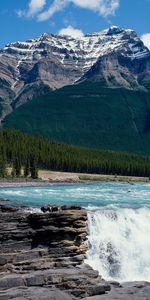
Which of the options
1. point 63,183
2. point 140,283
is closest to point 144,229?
point 140,283

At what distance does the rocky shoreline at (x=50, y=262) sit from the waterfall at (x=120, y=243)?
44.2ft

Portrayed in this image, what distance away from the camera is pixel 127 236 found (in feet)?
200

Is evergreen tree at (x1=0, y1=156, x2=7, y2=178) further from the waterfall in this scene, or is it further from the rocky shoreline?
the rocky shoreline

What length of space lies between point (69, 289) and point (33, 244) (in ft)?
17.8

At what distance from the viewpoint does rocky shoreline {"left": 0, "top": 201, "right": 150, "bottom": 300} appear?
33.4 m

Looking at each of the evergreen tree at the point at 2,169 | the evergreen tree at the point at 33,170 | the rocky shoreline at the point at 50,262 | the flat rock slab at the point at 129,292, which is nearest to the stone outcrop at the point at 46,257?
the rocky shoreline at the point at 50,262

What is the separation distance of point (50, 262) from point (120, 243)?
74.1 ft

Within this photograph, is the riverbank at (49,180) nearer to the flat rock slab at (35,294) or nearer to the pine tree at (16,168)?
the pine tree at (16,168)

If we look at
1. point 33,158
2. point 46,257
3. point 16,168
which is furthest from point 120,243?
point 33,158

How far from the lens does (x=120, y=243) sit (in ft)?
190

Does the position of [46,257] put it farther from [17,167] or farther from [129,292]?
[17,167]

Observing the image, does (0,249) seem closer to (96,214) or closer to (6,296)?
(6,296)

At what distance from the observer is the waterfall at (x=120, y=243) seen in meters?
53.0

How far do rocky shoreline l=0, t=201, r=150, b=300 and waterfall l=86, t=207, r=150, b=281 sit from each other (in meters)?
13.5
